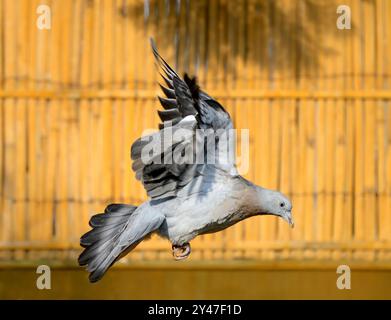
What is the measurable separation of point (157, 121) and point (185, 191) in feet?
6.80

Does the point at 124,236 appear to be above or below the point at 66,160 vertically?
below

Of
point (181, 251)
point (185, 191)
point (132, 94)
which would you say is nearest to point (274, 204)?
point (185, 191)

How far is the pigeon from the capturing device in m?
5.08

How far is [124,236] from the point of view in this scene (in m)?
5.21

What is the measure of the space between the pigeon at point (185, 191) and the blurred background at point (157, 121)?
196cm

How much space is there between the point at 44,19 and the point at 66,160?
106cm

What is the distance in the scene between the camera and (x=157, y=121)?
23.9ft

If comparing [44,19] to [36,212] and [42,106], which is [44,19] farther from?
[36,212]

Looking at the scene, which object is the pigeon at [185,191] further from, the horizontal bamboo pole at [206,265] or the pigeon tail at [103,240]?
the horizontal bamboo pole at [206,265]

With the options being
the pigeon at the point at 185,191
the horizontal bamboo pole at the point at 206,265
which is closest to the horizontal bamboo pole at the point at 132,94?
the horizontal bamboo pole at the point at 206,265

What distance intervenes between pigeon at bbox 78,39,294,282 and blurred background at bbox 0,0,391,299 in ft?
6.42

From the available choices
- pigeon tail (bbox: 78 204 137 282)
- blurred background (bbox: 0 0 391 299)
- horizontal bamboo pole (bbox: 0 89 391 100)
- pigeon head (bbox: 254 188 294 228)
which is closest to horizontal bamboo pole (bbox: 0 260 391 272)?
blurred background (bbox: 0 0 391 299)

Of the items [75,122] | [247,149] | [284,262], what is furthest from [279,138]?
[75,122]

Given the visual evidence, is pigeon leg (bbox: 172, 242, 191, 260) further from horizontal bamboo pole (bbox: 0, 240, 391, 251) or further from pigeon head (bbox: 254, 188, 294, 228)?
horizontal bamboo pole (bbox: 0, 240, 391, 251)
